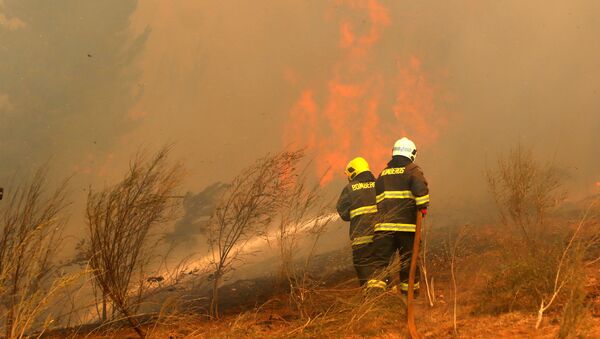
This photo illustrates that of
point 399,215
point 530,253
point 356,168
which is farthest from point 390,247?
point 530,253

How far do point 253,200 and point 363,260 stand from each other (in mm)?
1533

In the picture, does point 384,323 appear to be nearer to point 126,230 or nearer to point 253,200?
point 253,200

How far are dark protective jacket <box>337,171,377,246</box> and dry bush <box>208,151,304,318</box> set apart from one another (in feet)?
2.49

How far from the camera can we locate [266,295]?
7402 millimetres

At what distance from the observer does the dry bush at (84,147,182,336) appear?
191 inches

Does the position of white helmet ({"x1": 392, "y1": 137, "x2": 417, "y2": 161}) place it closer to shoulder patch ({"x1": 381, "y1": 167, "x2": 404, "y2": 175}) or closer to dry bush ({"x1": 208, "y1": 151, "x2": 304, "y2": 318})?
shoulder patch ({"x1": 381, "y1": 167, "x2": 404, "y2": 175})

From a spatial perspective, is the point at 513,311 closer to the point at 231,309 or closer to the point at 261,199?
the point at 261,199

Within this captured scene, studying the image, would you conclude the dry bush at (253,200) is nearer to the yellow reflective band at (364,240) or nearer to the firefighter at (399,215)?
the yellow reflective band at (364,240)

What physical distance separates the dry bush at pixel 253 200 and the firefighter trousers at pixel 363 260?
107 centimetres

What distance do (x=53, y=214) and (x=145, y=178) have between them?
3.35 ft

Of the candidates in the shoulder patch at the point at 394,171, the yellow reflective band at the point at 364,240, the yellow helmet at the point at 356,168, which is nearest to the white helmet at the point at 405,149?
the shoulder patch at the point at 394,171

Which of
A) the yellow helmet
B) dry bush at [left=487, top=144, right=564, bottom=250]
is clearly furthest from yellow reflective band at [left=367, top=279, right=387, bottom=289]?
dry bush at [left=487, top=144, right=564, bottom=250]

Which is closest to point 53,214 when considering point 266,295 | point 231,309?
point 231,309

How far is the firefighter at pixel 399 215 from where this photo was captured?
5438 millimetres
